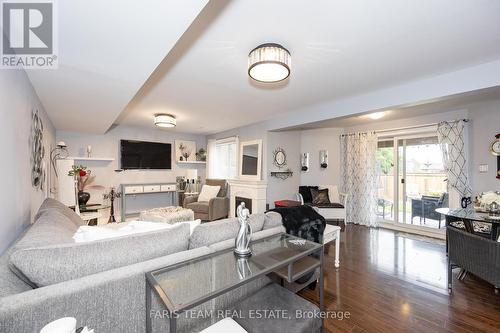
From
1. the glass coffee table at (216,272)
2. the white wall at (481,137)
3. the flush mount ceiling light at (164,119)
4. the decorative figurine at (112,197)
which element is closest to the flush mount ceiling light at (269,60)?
the glass coffee table at (216,272)

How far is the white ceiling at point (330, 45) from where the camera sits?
148 centimetres

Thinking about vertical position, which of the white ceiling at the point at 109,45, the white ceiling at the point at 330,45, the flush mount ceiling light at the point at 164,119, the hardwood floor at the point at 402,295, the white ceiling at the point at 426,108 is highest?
the white ceiling at the point at 330,45

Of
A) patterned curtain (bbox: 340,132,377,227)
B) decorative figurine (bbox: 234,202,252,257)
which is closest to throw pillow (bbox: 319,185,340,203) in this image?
patterned curtain (bbox: 340,132,377,227)

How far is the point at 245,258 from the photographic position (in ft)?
4.61

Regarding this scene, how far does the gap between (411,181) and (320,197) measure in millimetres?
1877

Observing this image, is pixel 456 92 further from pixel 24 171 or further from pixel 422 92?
pixel 24 171

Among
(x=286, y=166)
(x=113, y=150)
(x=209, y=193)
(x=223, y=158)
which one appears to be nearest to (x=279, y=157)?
(x=286, y=166)

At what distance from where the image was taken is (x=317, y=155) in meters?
5.35

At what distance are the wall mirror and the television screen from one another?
2.24 m

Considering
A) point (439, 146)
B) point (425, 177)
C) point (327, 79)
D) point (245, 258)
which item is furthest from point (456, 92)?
point (245, 258)

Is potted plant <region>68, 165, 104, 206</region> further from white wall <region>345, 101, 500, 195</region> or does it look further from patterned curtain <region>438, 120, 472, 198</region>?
white wall <region>345, 101, 500, 195</region>

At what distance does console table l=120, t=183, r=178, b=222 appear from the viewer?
17.0ft

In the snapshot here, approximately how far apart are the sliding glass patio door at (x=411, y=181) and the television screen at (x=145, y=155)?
5.44 m

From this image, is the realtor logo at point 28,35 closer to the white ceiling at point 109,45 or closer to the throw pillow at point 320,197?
the white ceiling at point 109,45
